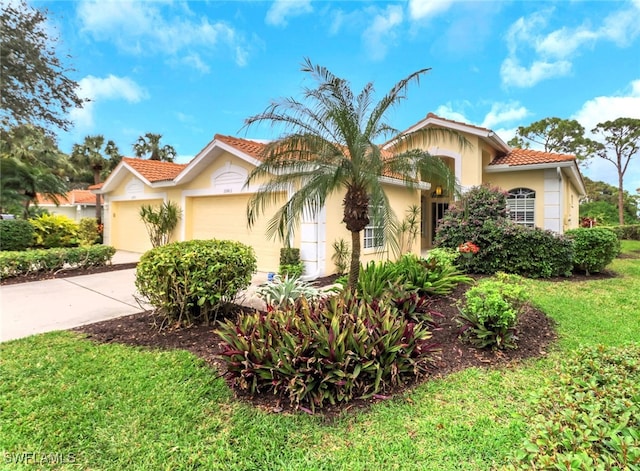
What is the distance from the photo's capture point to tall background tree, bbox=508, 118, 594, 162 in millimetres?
31156

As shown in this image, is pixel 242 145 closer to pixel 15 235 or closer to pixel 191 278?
pixel 191 278

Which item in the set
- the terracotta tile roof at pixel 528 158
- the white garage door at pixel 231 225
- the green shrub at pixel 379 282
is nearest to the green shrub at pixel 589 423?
the green shrub at pixel 379 282

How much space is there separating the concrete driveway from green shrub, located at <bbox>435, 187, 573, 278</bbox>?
29.0ft

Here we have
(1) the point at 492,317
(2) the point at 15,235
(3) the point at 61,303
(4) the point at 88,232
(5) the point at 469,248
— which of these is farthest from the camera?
(4) the point at 88,232

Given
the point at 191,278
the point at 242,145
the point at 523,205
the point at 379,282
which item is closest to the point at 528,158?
the point at 523,205

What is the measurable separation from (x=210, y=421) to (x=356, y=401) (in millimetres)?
1520

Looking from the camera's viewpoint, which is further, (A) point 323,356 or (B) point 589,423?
(A) point 323,356

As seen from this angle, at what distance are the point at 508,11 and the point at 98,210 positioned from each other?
88.0 feet

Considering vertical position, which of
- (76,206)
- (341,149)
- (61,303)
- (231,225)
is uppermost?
(76,206)

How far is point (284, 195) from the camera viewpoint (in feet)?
32.1

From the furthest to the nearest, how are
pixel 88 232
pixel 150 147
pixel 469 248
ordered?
pixel 150 147
pixel 88 232
pixel 469 248

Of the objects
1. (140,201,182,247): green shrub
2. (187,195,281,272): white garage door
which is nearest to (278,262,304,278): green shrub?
(187,195,281,272): white garage door

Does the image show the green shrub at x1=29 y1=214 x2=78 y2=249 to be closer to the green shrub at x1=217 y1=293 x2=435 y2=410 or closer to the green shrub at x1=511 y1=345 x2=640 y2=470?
the green shrub at x1=217 y1=293 x2=435 y2=410

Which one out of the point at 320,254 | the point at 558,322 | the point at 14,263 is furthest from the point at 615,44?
the point at 14,263
